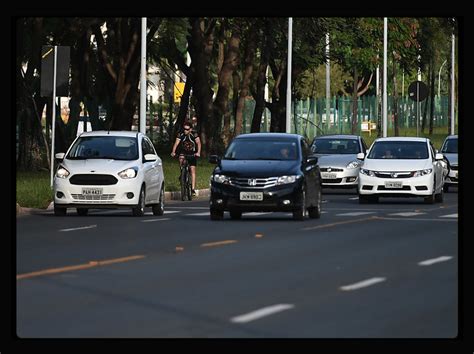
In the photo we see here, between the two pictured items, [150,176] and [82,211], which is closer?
[150,176]

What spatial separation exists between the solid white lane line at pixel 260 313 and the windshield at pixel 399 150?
24670mm

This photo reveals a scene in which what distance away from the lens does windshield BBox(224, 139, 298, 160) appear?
31.5 meters

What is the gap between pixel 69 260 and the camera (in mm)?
20734

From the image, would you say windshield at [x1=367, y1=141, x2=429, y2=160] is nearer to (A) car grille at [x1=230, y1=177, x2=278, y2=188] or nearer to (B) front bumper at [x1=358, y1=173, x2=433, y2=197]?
(B) front bumper at [x1=358, y1=173, x2=433, y2=197]

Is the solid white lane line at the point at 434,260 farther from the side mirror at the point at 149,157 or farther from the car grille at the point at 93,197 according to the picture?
the side mirror at the point at 149,157

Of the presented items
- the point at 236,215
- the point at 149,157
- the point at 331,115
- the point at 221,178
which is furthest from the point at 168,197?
the point at 331,115

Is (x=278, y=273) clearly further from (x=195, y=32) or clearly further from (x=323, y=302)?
(x=195, y=32)

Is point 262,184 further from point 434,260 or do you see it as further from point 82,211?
point 434,260

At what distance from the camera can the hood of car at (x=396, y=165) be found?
38.5m

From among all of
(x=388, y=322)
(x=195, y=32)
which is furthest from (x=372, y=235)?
(x=195, y=32)

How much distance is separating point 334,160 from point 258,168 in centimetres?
1414

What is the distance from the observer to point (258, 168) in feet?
100

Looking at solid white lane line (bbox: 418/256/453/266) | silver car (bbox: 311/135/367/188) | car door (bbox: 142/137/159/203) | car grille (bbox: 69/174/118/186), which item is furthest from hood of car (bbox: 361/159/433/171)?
solid white lane line (bbox: 418/256/453/266)

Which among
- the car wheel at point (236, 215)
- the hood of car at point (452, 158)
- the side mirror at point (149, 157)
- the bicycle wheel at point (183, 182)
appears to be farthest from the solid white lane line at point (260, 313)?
the hood of car at point (452, 158)
